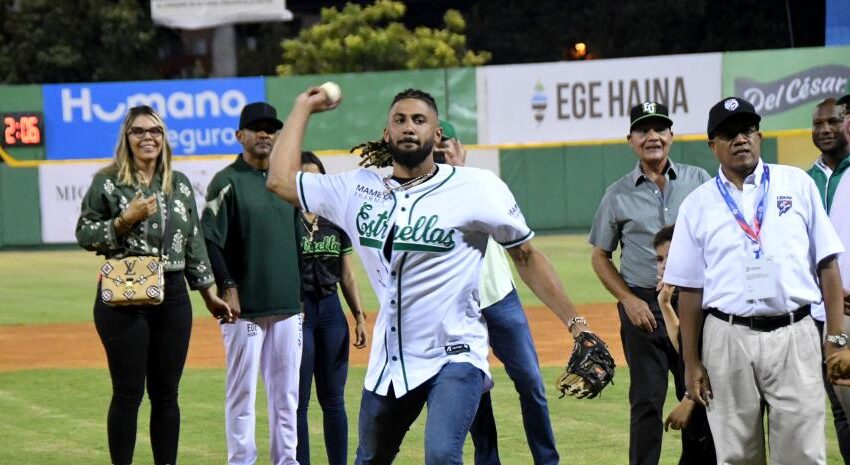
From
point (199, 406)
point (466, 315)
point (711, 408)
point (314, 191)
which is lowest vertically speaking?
point (199, 406)

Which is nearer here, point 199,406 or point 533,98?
point 199,406

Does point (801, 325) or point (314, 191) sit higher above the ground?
point (314, 191)

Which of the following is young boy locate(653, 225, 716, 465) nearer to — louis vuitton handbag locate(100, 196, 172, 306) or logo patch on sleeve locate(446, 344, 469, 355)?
logo patch on sleeve locate(446, 344, 469, 355)

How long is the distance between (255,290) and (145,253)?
2.10 ft

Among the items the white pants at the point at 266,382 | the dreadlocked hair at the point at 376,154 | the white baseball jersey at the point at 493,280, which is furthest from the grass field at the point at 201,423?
the dreadlocked hair at the point at 376,154

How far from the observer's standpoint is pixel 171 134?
2942 centimetres

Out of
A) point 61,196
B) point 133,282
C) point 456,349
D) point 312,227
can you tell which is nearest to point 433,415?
point 456,349

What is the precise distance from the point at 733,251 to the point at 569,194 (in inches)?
878

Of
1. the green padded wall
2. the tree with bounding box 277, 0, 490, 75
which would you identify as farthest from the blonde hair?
the tree with bounding box 277, 0, 490, 75

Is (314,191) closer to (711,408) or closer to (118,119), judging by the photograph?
(711,408)

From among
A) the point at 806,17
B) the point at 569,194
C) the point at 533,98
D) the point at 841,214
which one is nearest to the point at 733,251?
the point at 841,214

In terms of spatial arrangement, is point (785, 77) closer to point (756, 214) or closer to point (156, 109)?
point (156, 109)

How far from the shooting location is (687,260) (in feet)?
20.6

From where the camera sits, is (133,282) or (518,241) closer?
(518,241)
